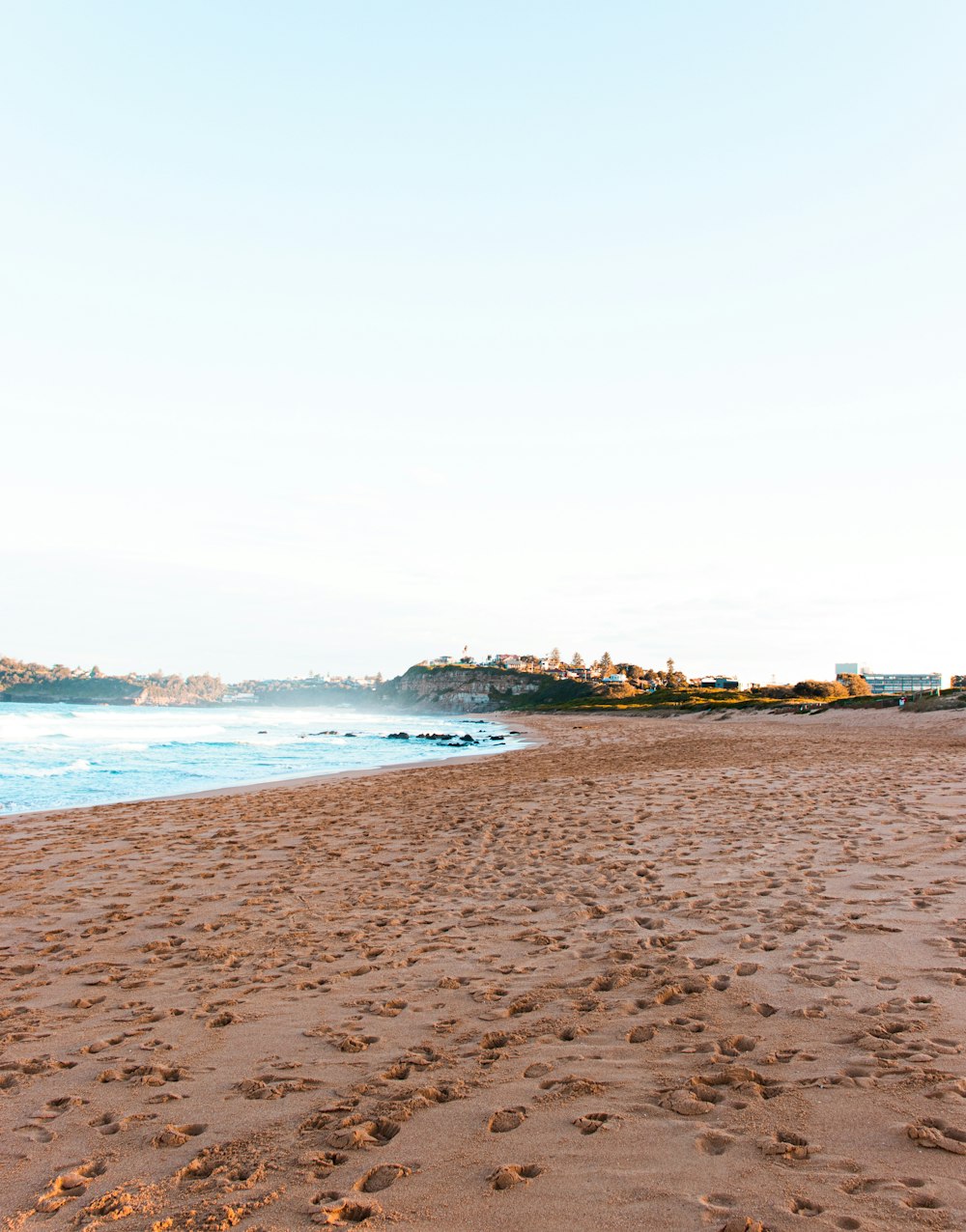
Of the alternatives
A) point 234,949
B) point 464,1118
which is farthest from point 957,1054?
point 234,949

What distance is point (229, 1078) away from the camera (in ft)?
16.2

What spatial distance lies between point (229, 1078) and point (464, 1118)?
1.71 metres

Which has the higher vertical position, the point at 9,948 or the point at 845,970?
the point at 845,970

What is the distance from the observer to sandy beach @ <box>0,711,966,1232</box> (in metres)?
3.63

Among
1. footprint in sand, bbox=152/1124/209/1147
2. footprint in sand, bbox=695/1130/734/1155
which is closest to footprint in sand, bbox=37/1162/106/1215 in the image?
footprint in sand, bbox=152/1124/209/1147

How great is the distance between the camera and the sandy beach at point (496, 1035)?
363 centimetres

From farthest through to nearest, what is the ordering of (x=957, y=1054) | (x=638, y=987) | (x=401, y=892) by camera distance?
1. (x=401, y=892)
2. (x=638, y=987)
3. (x=957, y=1054)

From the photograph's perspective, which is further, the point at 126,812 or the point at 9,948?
the point at 126,812

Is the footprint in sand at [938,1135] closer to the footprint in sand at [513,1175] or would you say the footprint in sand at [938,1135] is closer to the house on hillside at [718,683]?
the footprint in sand at [513,1175]

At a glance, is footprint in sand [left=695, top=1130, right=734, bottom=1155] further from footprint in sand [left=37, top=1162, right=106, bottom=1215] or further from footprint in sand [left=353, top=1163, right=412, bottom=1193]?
footprint in sand [left=37, top=1162, right=106, bottom=1215]

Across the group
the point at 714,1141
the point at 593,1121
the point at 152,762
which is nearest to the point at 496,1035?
the point at 593,1121

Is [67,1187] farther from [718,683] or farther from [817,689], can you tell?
[718,683]

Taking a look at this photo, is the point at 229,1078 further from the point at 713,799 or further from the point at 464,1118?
the point at 713,799

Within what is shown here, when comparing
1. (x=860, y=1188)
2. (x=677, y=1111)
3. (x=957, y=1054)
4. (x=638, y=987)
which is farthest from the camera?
(x=638, y=987)
